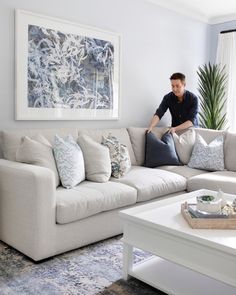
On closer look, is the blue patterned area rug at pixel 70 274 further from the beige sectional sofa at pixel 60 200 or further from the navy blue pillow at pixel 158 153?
the navy blue pillow at pixel 158 153

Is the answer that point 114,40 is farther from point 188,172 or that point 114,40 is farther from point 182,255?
point 182,255

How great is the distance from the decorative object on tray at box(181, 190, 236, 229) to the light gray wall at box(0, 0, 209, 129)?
1.89m

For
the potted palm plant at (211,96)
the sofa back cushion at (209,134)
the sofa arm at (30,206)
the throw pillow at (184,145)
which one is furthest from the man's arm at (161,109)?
the sofa arm at (30,206)

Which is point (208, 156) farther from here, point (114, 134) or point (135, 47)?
point (135, 47)

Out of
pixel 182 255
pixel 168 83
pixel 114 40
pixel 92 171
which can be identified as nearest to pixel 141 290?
pixel 182 255

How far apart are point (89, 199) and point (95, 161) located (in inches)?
22.1

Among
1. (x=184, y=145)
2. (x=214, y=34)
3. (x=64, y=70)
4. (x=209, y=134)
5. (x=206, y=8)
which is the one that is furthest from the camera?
(x=214, y=34)

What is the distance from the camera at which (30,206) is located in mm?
2361

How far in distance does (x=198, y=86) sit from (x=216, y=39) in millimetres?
791

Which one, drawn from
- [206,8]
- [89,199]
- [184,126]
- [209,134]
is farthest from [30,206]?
[206,8]

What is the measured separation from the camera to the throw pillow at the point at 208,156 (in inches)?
150

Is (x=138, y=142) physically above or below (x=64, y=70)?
below

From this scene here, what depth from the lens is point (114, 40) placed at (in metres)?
3.95

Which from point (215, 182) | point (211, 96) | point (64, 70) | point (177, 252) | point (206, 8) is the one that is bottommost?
point (177, 252)
